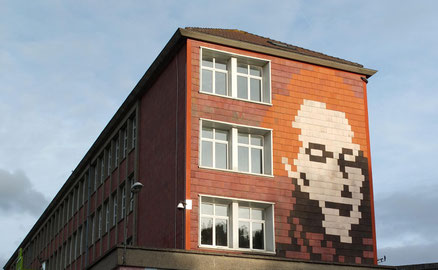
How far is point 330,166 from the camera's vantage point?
34.9 meters

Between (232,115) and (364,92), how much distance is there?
296 inches

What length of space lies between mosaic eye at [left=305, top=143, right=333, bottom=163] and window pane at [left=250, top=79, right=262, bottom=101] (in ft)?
10.4

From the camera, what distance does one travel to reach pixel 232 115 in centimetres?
3378

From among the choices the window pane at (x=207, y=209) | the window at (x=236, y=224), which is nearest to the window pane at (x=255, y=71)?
the window at (x=236, y=224)

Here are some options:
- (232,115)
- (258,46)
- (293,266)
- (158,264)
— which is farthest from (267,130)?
(158,264)

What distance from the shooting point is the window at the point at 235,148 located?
33219mm

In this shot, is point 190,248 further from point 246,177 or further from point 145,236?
point 145,236

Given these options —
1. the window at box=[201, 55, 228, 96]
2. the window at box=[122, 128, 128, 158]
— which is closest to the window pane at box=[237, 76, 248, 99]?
the window at box=[201, 55, 228, 96]

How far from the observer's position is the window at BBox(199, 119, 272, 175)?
33.2 meters

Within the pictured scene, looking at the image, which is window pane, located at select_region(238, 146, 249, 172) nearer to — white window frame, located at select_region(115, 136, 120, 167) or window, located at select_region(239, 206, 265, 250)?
window, located at select_region(239, 206, 265, 250)

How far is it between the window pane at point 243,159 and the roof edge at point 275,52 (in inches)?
182

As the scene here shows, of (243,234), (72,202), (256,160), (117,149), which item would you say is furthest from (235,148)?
(72,202)

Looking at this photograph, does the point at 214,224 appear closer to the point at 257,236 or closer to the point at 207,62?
the point at 257,236

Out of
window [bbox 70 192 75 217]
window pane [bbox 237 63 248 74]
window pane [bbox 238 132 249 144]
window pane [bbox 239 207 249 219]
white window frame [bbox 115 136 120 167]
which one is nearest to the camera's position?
window pane [bbox 239 207 249 219]
